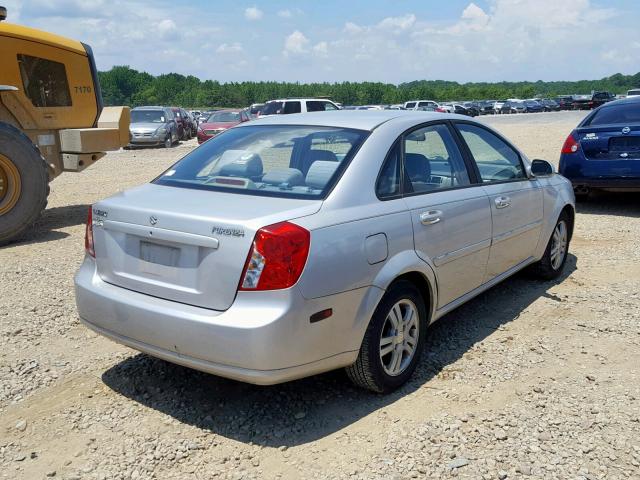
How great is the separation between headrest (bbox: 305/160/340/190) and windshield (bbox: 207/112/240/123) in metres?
22.4

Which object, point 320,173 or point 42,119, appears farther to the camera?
point 42,119

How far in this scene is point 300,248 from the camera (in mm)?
3119

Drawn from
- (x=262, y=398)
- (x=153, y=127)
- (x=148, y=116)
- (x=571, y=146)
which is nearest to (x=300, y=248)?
(x=262, y=398)

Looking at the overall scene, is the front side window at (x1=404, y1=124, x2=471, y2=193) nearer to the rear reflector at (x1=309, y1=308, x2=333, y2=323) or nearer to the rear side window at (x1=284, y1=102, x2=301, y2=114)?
the rear reflector at (x1=309, y1=308, x2=333, y2=323)

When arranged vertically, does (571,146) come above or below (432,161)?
below

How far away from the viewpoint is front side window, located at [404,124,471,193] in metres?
4.07

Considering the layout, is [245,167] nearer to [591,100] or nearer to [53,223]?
[53,223]

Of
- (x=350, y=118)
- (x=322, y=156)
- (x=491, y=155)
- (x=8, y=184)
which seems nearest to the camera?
(x=322, y=156)

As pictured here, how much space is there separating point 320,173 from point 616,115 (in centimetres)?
722

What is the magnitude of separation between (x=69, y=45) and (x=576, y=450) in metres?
8.42

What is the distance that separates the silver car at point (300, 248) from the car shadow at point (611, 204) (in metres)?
5.44

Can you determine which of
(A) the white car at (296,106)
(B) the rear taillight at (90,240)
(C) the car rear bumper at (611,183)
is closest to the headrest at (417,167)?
(B) the rear taillight at (90,240)

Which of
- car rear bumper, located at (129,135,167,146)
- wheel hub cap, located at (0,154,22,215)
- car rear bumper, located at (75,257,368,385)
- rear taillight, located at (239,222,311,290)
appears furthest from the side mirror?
car rear bumper, located at (129,135,167,146)

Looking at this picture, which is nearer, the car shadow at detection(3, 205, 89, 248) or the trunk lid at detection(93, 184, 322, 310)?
the trunk lid at detection(93, 184, 322, 310)
